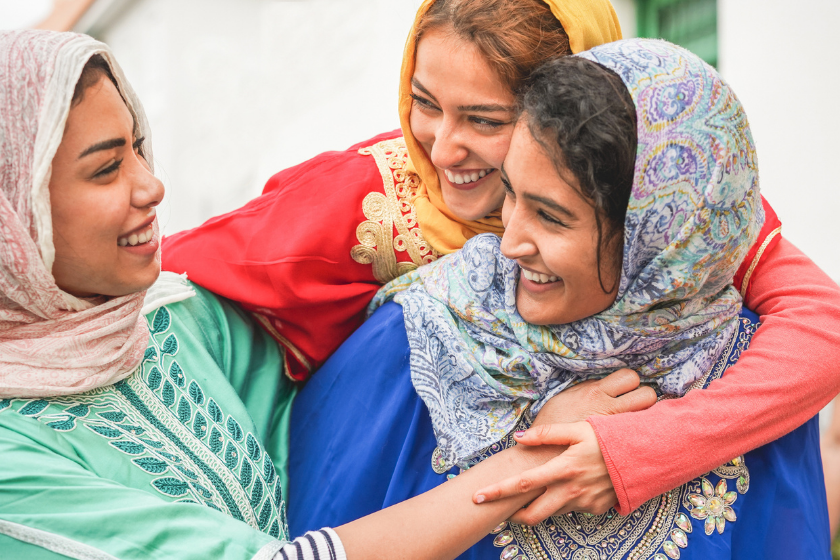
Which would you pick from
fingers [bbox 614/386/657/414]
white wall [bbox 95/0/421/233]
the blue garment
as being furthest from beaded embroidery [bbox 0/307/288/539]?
white wall [bbox 95/0/421/233]

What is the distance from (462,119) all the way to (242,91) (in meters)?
3.24

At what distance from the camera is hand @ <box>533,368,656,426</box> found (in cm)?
133

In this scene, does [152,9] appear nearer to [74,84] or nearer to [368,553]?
[74,84]

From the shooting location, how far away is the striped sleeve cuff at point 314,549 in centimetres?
111

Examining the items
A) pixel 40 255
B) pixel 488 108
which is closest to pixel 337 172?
pixel 488 108

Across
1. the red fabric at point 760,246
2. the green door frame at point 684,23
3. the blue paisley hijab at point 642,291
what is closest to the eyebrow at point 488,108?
the blue paisley hijab at point 642,291

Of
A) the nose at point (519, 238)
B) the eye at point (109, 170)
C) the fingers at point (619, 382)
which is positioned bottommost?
the fingers at point (619, 382)

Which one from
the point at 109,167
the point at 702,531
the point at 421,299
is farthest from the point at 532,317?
the point at 109,167

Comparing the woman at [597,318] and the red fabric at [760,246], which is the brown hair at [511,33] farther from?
the red fabric at [760,246]

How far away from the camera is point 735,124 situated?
1.21 metres

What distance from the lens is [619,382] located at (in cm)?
136

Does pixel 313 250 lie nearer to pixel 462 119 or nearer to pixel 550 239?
pixel 462 119

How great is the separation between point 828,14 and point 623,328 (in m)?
2.19

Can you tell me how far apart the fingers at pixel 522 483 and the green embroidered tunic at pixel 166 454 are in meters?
0.36
